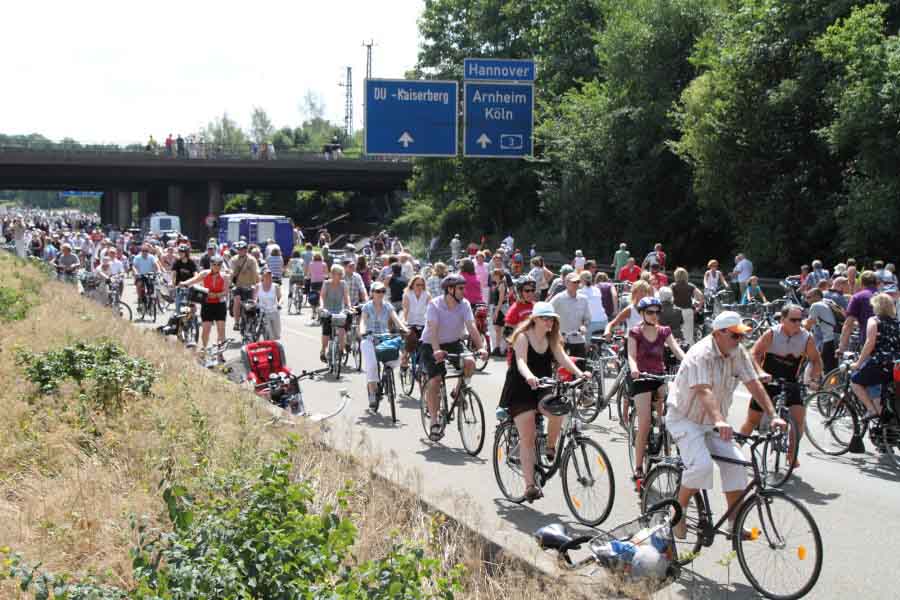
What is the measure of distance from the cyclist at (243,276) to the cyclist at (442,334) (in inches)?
347

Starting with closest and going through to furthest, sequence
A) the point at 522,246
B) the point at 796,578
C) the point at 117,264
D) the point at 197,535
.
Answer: the point at 197,535, the point at 796,578, the point at 117,264, the point at 522,246

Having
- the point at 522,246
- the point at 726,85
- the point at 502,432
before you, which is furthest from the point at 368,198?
the point at 502,432

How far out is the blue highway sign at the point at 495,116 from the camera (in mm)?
31734

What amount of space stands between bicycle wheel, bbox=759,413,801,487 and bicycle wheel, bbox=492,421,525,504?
2.32 meters

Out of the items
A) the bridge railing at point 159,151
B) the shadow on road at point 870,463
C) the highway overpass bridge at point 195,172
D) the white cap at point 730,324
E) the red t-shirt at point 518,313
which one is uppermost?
the bridge railing at point 159,151

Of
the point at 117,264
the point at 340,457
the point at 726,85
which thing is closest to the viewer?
the point at 340,457

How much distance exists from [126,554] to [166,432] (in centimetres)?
223

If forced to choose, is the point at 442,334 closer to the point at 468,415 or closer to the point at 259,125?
the point at 468,415

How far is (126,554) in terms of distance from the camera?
20.8 feet

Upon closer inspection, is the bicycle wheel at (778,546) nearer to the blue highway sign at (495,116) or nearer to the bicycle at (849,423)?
the bicycle at (849,423)

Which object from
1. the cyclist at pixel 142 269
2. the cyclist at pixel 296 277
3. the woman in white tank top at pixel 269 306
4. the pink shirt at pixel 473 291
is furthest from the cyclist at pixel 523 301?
the cyclist at pixel 296 277

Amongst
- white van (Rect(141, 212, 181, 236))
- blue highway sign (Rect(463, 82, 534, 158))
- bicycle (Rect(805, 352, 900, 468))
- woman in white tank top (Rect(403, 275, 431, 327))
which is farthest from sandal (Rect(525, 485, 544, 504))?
white van (Rect(141, 212, 181, 236))

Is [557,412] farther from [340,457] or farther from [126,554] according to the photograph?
[126,554]

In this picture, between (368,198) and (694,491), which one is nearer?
(694,491)
